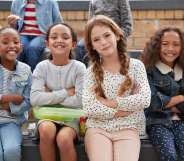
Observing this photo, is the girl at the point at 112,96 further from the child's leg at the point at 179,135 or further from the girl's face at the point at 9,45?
the girl's face at the point at 9,45

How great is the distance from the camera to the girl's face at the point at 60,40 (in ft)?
12.2

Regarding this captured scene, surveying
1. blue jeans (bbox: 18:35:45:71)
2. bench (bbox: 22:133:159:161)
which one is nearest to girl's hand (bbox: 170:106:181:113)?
bench (bbox: 22:133:159:161)

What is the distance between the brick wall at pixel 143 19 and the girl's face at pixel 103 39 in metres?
2.90

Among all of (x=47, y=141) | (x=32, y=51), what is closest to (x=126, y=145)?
(x=47, y=141)

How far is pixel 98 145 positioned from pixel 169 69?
92cm

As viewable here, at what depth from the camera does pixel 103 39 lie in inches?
139

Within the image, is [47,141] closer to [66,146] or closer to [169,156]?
[66,146]

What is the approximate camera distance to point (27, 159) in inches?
143

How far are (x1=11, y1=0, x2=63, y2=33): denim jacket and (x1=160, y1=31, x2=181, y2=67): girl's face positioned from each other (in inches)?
62.4

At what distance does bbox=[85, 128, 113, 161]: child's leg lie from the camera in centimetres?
327

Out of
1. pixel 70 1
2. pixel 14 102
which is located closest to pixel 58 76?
pixel 14 102

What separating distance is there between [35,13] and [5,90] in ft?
5.10

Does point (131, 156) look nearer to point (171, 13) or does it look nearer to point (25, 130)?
point (25, 130)

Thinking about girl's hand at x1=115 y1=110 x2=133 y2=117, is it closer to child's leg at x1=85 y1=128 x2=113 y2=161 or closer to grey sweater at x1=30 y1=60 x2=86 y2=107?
child's leg at x1=85 y1=128 x2=113 y2=161
